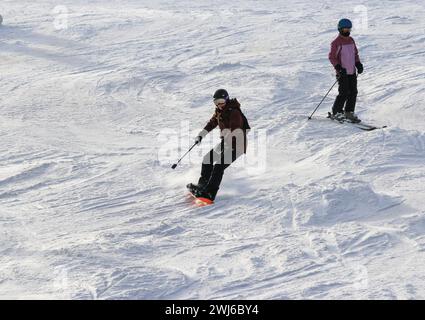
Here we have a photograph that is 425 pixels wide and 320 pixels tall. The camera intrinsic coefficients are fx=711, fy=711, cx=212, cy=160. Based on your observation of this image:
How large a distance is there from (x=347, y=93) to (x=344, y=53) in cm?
69

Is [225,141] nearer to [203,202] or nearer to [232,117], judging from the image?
[232,117]

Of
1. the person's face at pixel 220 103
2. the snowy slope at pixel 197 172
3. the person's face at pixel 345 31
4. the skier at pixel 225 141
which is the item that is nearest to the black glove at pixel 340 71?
the person's face at pixel 345 31

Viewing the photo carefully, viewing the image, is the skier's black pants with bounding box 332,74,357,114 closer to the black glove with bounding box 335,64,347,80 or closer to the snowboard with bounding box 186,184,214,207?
the black glove with bounding box 335,64,347,80

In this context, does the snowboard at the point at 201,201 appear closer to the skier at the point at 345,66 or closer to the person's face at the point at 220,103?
the person's face at the point at 220,103

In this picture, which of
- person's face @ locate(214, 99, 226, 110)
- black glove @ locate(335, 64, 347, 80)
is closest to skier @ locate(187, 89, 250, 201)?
person's face @ locate(214, 99, 226, 110)

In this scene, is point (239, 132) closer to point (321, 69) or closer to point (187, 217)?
point (187, 217)

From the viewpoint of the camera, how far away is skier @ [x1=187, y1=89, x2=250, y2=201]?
8523 millimetres

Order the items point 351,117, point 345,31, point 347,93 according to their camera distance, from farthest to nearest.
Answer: point 351,117
point 347,93
point 345,31

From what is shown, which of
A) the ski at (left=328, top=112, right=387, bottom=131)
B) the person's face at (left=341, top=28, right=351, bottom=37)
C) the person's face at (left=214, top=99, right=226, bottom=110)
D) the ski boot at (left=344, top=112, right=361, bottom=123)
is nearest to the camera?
the person's face at (left=214, top=99, right=226, bottom=110)

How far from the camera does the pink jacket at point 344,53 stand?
36.4 feet

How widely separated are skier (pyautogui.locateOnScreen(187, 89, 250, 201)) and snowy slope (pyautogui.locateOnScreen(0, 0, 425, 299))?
245 millimetres

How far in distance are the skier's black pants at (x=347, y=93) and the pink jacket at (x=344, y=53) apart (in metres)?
0.15

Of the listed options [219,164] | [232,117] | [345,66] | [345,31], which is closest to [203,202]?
[219,164]

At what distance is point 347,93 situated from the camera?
11484 millimetres
